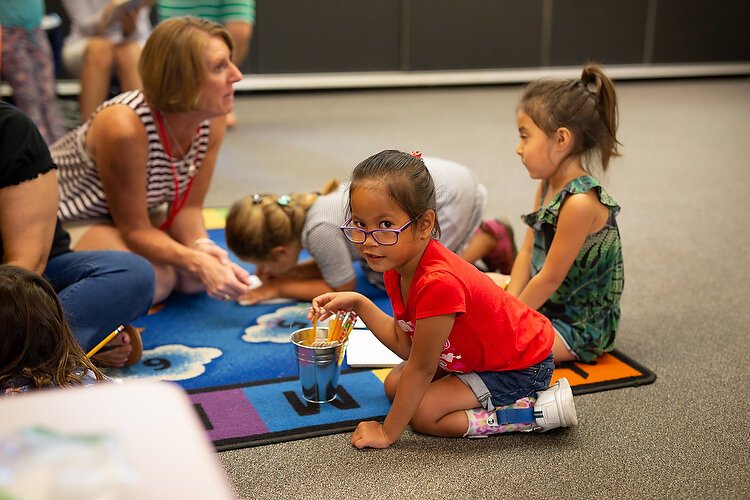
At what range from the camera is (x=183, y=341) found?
186 cm

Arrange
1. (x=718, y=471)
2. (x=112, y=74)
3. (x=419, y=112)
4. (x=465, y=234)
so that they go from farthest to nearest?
1. (x=419, y=112)
2. (x=112, y=74)
3. (x=465, y=234)
4. (x=718, y=471)

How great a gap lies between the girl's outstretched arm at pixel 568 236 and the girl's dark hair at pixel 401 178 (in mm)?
437

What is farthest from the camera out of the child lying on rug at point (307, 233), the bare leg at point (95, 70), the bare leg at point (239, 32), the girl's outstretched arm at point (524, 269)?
the bare leg at point (95, 70)

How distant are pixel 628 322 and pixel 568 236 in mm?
408

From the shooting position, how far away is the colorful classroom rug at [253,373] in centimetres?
148

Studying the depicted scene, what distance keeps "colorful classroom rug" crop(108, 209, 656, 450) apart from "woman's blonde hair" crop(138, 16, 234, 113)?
0.50m

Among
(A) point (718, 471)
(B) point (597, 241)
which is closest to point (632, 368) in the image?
(B) point (597, 241)

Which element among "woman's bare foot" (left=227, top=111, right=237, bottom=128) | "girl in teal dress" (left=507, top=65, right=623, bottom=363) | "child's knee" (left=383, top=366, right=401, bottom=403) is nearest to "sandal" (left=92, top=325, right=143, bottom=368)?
"child's knee" (left=383, top=366, right=401, bottom=403)

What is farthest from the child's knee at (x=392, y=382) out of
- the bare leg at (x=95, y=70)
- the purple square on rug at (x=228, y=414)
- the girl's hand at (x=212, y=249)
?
the bare leg at (x=95, y=70)

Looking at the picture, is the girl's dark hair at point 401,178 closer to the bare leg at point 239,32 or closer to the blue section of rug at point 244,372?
the blue section of rug at point 244,372

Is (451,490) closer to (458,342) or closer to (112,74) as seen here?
(458,342)

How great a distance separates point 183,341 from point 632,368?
3.12ft

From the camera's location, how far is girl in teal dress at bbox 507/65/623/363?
5.42 feet

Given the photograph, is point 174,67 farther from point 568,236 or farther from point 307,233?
point 568,236
